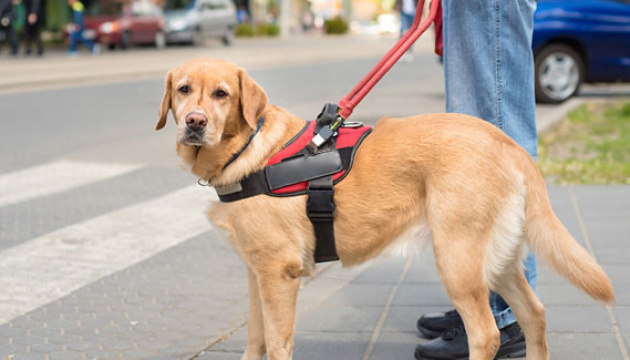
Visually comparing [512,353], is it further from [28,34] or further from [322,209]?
[28,34]

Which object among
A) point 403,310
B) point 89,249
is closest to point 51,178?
point 89,249

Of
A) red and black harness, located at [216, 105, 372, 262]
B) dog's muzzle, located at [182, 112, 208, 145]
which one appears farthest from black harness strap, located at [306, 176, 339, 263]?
dog's muzzle, located at [182, 112, 208, 145]

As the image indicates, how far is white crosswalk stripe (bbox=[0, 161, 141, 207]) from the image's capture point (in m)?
7.73

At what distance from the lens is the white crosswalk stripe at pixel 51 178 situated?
25.3 feet

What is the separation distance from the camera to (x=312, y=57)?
2725 cm

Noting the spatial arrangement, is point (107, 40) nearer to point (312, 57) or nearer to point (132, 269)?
point (312, 57)

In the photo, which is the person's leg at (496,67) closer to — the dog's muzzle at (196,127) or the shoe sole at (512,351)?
the shoe sole at (512,351)

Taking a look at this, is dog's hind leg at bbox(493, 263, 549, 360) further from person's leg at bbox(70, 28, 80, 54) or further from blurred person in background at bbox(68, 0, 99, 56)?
person's leg at bbox(70, 28, 80, 54)

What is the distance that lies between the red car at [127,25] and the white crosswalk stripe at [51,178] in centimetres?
2392

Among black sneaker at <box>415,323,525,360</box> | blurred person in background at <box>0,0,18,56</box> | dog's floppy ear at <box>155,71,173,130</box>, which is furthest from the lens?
blurred person in background at <box>0,0,18,56</box>

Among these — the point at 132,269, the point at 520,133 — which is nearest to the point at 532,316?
the point at 520,133

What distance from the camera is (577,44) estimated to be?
42.9 ft

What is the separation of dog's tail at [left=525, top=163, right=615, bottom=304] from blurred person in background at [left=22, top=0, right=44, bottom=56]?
2722cm

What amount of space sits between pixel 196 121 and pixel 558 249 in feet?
4.73
